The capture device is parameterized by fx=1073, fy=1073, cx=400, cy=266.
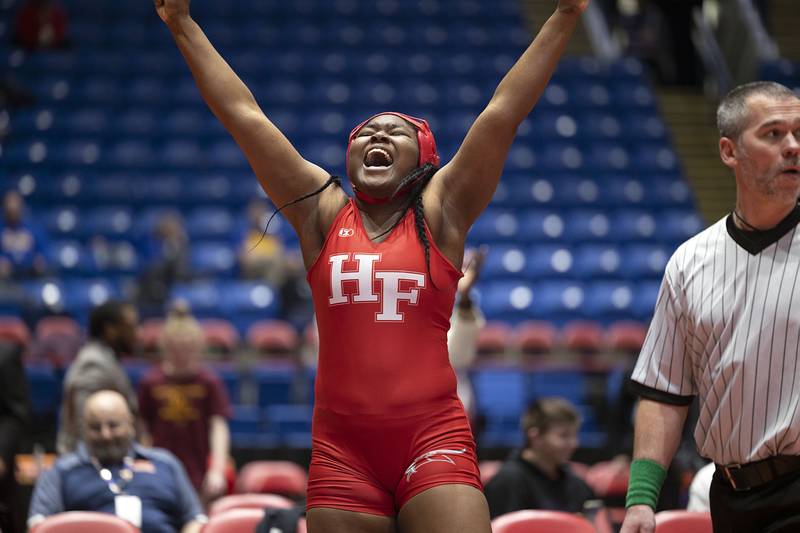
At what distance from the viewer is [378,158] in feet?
9.82

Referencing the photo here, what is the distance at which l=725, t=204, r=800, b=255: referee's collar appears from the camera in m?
2.91

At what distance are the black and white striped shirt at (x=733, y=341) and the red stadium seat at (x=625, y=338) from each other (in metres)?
6.86

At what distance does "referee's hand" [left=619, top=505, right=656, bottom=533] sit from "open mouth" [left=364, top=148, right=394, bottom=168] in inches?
45.8

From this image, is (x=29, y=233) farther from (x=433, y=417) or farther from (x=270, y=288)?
(x=433, y=417)

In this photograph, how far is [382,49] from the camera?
48.7 feet

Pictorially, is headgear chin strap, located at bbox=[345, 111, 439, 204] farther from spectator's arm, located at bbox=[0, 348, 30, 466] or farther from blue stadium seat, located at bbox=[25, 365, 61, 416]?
blue stadium seat, located at bbox=[25, 365, 61, 416]

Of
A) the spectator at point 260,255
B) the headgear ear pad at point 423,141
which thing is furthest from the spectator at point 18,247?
the headgear ear pad at point 423,141

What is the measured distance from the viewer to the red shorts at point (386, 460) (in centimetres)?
273

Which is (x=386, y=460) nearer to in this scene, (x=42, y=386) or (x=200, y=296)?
(x=42, y=386)

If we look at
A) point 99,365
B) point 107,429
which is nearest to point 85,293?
point 99,365

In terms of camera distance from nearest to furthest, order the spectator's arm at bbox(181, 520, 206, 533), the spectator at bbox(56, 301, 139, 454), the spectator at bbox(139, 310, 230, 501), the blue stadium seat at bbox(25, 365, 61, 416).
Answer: the spectator's arm at bbox(181, 520, 206, 533) < the spectator at bbox(56, 301, 139, 454) < the spectator at bbox(139, 310, 230, 501) < the blue stadium seat at bbox(25, 365, 61, 416)

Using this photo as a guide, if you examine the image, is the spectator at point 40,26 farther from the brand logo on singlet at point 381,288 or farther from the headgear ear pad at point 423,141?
the brand logo on singlet at point 381,288

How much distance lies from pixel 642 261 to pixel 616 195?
131 centimetres

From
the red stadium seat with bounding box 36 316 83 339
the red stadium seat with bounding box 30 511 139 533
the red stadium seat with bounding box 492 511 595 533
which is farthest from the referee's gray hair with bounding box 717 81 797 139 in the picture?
the red stadium seat with bounding box 36 316 83 339
